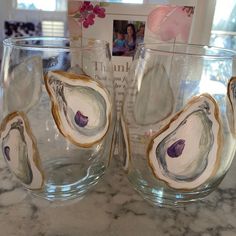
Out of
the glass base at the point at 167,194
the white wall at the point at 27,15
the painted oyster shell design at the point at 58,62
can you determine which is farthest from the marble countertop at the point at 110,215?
the white wall at the point at 27,15

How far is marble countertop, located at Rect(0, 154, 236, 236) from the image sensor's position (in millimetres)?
316

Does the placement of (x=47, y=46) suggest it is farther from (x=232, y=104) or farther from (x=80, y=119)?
(x=232, y=104)

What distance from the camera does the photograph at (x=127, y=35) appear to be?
41 centimetres

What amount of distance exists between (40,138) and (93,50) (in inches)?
4.6

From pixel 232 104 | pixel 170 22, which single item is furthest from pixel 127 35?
pixel 232 104

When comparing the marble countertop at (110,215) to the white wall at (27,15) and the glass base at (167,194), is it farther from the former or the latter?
the white wall at (27,15)

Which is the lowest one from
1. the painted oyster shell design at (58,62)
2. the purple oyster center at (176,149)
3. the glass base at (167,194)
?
the glass base at (167,194)

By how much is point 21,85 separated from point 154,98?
0.13 meters

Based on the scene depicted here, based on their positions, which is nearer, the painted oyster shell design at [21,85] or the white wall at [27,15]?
the painted oyster shell design at [21,85]

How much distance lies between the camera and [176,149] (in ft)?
1.03

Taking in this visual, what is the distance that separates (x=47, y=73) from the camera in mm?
311

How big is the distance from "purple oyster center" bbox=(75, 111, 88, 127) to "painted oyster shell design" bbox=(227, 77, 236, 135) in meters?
0.14

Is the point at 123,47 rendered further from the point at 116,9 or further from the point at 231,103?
the point at 231,103

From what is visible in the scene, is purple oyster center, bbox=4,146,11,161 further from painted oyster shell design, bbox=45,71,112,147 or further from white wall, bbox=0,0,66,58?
→ white wall, bbox=0,0,66,58
